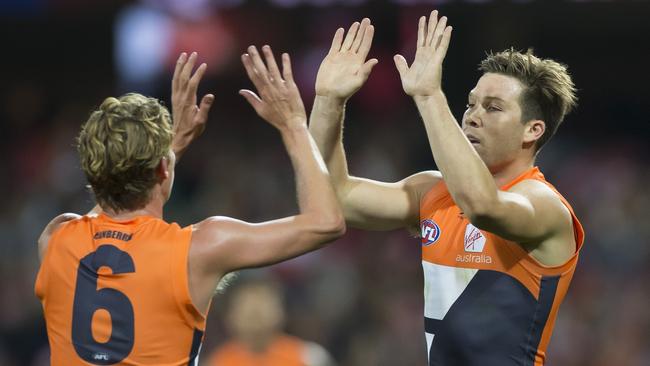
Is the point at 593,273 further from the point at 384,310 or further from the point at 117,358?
the point at 117,358

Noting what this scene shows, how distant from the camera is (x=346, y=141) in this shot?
12.8m

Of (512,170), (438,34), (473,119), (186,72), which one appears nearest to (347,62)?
(438,34)

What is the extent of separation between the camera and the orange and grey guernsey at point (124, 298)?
12.3 ft

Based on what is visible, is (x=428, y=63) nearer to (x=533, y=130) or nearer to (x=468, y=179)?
(x=468, y=179)

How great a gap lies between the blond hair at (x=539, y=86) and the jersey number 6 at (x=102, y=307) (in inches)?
71.1

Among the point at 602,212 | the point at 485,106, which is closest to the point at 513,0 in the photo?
the point at 602,212

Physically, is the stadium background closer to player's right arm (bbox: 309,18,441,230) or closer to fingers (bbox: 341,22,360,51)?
player's right arm (bbox: 309,18,441,230)

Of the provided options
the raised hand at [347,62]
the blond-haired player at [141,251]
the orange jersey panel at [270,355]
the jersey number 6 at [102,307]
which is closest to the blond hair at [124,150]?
the blond-haired player at [141,251]

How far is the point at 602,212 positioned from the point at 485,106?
6700 millimetres

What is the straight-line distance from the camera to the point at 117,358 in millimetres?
3734

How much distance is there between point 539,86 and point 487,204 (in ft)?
2.56

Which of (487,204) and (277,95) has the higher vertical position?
(277,95)

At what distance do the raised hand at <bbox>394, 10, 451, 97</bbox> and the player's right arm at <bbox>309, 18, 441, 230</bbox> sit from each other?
0.33 meters

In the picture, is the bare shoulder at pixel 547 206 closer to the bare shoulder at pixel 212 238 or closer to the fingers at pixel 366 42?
the fingers at pixel 366 42
